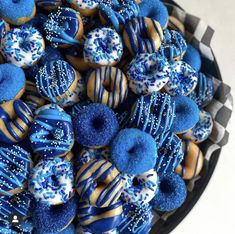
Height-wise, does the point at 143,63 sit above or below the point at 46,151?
above

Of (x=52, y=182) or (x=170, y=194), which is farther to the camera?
(x=170, y=194)

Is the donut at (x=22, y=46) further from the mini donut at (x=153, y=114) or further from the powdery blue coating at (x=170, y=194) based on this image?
the powdery blue coating at (x=170, y=194)

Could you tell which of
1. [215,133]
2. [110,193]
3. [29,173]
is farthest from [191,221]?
[29,173]

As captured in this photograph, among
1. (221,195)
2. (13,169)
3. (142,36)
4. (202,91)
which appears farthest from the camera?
(221,195)

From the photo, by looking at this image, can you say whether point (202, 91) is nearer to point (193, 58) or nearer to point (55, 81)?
point (193, 58)

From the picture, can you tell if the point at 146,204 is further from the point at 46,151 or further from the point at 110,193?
the point at 46,151

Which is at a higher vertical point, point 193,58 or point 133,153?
point 193,58

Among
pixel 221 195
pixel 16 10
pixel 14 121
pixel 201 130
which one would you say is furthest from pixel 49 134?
pixel 221 195
